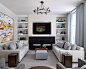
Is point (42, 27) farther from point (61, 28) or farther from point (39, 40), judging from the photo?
point (61, 28)

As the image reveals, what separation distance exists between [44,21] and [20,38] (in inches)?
104

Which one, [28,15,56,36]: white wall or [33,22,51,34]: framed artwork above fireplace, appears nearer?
[28,15,56,36]: white wall

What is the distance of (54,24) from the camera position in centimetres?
813

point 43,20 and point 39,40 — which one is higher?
point 43,20

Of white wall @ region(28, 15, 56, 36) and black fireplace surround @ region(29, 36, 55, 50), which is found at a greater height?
white wall @ region(28, 15, 56, 36)

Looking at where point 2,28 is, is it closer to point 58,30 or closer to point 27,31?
point 27,31

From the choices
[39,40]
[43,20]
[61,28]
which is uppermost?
[43,20]

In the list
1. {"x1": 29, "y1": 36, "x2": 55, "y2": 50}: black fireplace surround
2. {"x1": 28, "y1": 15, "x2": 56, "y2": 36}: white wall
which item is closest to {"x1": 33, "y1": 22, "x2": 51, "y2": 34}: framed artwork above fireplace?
{"x1": 28, "y1": 15, "x2": 56, "y2": 36}: white wall

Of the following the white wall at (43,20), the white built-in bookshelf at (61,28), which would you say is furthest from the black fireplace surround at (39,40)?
the white built-in bookshelf at (61,28)

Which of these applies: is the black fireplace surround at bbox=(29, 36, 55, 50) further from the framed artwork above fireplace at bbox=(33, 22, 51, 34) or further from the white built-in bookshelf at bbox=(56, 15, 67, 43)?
the white built-in bookshelf at bbox=(56, 15, 67, 43)

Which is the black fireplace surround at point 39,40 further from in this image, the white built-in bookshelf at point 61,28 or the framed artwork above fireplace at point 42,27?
the white built-in bookshelf at point 61,28

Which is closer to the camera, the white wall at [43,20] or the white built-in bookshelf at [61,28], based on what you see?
the white wall at [43,20]

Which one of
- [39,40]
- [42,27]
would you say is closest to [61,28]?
[42,27]

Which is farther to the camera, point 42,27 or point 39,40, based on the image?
point 42,27
